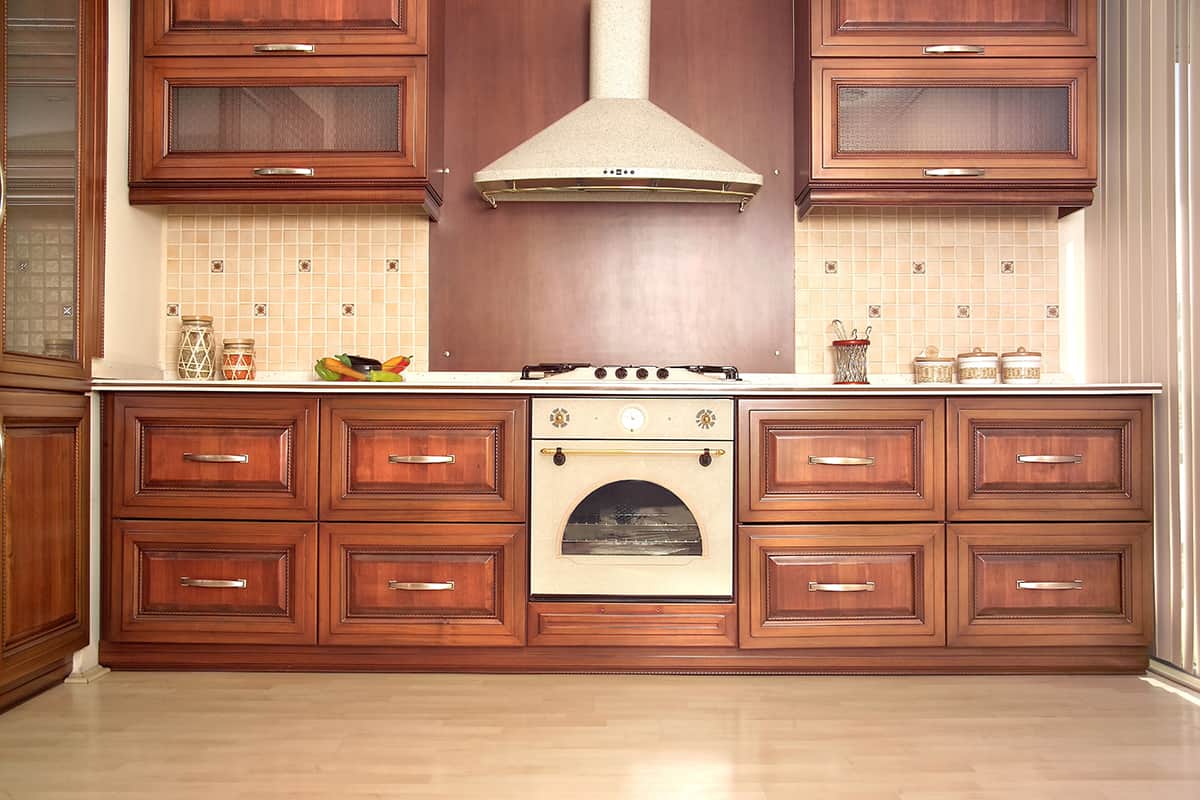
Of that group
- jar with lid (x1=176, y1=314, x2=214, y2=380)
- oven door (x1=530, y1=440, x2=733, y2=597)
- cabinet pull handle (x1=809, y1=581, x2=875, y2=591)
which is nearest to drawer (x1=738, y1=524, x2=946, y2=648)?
cabinet pull handle (x1=809, y1=581, x2=875, y2=591)

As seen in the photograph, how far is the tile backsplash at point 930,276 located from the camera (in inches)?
125

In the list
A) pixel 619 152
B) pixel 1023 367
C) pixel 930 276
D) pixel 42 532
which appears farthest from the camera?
pixel 930 276

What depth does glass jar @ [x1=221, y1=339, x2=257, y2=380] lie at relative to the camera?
302cm

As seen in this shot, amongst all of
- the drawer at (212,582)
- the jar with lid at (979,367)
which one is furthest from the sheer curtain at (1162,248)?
the drawer at (212,582)

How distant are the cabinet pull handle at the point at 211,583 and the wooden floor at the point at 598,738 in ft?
0.82

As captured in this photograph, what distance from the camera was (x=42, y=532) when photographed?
2295 mm

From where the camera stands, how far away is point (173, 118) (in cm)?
285

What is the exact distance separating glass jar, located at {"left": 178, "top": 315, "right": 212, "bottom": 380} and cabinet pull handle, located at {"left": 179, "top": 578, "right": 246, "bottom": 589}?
31.1 inches

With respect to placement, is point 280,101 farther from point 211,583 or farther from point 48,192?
point 211,583

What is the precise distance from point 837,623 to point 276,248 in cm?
227

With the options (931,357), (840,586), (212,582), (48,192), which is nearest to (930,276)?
(931,357)

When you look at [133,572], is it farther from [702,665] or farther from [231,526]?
[702,665]

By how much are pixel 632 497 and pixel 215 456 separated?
3.94 feet

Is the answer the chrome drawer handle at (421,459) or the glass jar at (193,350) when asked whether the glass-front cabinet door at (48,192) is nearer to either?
the glass jar at (193,350)
